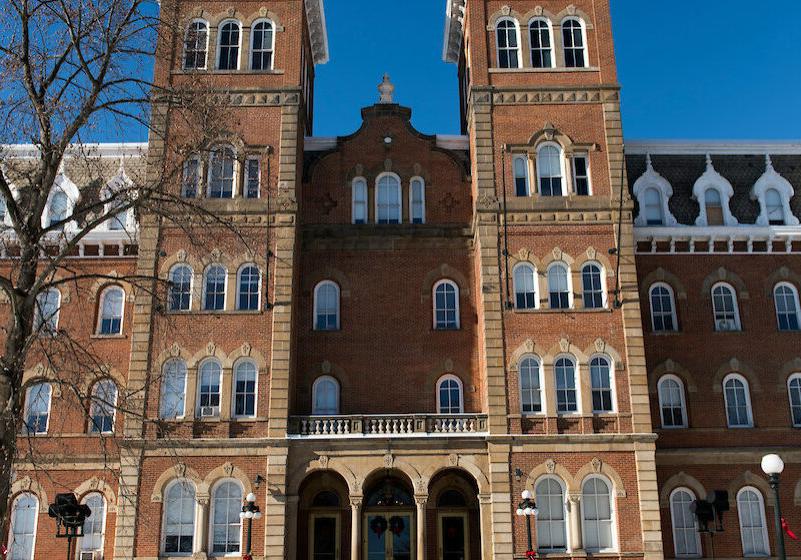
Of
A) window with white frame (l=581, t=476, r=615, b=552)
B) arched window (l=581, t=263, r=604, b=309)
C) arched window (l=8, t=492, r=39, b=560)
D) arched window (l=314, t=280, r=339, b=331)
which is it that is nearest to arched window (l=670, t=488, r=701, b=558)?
window with white frame (l=581, t=476, r=615, b=552)

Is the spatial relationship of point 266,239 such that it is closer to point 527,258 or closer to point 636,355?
point 527,258

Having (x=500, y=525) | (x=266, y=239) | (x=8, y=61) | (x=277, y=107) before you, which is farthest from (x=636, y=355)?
(x=8, y=61)

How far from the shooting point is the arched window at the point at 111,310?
3180 cm

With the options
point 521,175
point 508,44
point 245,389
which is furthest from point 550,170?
point 245,389

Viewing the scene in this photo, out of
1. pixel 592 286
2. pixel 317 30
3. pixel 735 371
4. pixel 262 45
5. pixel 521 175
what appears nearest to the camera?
pixel 592 286

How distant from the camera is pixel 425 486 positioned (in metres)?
28.0

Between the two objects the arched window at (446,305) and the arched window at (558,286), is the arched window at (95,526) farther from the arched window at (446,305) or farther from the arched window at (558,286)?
the arched window at (558,286)

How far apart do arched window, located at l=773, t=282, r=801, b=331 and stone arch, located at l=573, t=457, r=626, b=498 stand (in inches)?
384

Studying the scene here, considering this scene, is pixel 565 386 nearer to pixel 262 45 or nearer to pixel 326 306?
pixel 326 306

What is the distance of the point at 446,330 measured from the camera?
104 feet

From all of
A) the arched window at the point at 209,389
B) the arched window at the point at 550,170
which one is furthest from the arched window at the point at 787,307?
A: the arched window at the point at 209,389

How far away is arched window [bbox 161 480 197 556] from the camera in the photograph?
27453 millimetres

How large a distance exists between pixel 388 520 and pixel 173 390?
8638 millimetres

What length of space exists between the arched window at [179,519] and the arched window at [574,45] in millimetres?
20457
